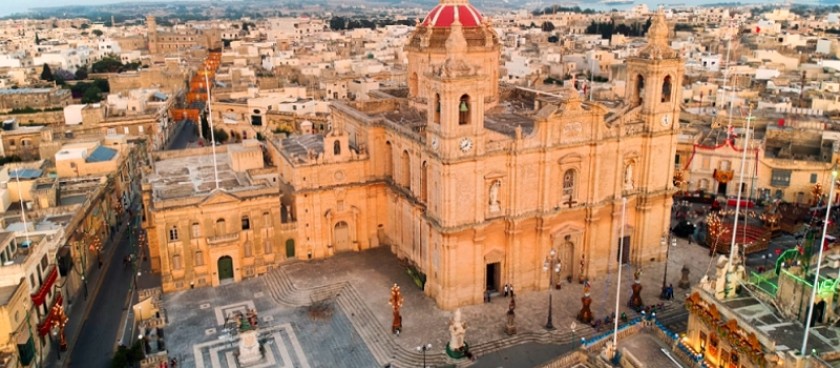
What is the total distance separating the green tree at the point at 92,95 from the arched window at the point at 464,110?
8961cm

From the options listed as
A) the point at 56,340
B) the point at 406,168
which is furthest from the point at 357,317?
the point at 56,340

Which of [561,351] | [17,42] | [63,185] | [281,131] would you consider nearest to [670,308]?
[561,351]

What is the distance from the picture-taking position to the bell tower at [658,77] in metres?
47.0

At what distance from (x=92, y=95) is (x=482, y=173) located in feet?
309

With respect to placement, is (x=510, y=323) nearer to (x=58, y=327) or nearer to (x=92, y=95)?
(x=58, y=327)

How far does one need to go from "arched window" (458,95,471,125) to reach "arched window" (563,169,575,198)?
29.2 feet

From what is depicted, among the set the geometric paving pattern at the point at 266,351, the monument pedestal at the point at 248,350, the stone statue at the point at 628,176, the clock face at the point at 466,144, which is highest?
the clock face at the point at 466,144

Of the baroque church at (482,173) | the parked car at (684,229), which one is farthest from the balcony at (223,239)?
the parked car at (684,229)

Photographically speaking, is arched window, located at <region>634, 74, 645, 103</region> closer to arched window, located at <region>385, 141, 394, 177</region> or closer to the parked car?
the parked car

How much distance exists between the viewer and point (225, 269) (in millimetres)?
48594

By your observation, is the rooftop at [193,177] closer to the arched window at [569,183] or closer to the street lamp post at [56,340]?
the street lamp post at [56,340]

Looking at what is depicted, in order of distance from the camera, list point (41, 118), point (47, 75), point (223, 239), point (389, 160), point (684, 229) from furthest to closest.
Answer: point (47, 75)
point (41, 118)
point (684, 229)
point (389, 160)
point (223, 239)

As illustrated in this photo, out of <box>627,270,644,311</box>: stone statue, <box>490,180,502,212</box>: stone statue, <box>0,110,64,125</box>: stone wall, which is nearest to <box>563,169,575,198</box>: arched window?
<box>490,180,502,212</box>: stone statue

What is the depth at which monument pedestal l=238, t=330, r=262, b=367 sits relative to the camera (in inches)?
1518
